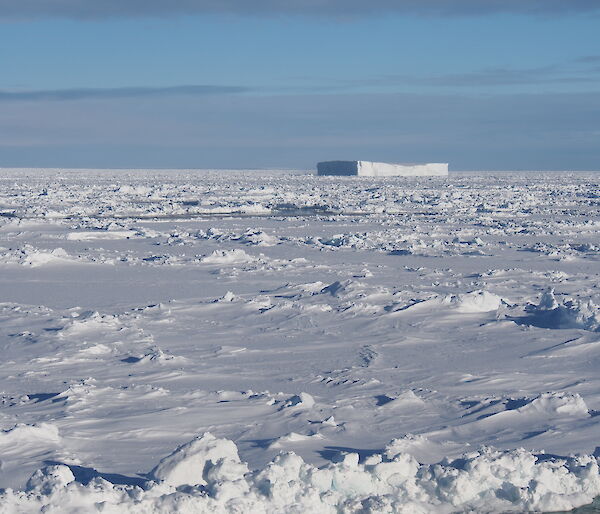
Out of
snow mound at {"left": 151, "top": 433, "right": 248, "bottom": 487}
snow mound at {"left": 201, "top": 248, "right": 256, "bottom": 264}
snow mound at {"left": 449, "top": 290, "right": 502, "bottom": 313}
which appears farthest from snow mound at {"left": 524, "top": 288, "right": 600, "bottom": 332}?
snow mound at {"left": 201, "top": 248, "right": 256, "bottom": 264}

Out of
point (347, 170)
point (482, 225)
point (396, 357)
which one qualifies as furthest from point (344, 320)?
point (347, 170)

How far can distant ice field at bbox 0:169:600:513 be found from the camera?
4508mm

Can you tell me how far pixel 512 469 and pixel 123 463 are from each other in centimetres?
197

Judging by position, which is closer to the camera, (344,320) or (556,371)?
(556,371)

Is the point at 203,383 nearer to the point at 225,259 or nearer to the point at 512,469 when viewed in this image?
the point at 512,469

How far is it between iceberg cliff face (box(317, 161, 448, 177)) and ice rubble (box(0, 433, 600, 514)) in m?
65.1

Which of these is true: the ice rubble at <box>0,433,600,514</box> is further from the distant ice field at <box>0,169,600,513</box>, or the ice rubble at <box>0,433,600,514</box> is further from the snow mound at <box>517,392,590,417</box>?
the snow mound at <box>517,392,590,417</box>

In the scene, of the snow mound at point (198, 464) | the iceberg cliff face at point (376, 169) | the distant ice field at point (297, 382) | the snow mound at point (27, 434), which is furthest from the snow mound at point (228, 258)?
the iceberg cliff face at point (376, 169)

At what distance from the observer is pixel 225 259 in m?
13.5

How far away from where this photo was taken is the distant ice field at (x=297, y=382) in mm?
4508

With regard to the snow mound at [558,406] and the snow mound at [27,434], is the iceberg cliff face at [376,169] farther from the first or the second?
the snow mound at [27,434]

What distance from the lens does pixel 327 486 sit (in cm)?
446

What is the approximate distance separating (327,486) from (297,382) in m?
2.19

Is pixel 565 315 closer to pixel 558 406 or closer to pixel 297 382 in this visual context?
pixel 558 406
